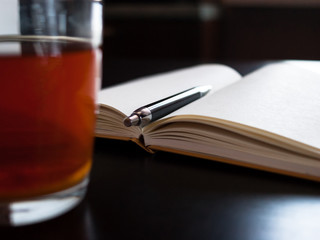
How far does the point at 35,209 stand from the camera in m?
0.39

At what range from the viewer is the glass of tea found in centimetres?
38

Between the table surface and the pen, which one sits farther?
the pen

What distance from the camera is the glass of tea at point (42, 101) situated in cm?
38

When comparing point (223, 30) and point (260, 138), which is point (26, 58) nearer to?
point (260, 138)

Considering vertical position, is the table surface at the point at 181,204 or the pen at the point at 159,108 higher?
the pen at the point at 159,108

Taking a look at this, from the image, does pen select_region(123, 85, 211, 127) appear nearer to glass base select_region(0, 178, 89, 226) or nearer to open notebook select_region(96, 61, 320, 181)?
open notebook select_region(96, 61, 320, 181)

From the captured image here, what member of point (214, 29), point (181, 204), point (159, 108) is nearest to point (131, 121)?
point (159, 108)

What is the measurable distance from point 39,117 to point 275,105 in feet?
1.14

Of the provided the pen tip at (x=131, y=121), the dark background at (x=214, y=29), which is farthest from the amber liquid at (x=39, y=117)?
the dark background at (x=214, y=29)

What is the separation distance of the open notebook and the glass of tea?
0.19 metres

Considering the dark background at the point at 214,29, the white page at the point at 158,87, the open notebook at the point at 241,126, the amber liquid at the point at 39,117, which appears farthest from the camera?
the dark background at the point at 214,29

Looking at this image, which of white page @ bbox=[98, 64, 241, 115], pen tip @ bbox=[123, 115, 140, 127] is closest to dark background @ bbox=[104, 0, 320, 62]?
white page @ bbox=[98, 64, 241, 115]

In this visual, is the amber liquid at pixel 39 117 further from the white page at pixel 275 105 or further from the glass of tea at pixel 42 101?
the white page at pixel 275 105

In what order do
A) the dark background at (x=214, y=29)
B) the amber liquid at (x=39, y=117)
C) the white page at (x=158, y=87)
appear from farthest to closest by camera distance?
the dark background at (x=214, y=29)
the white page at (x=158, y=87)
the amber liquid at (x=39, y=117)
